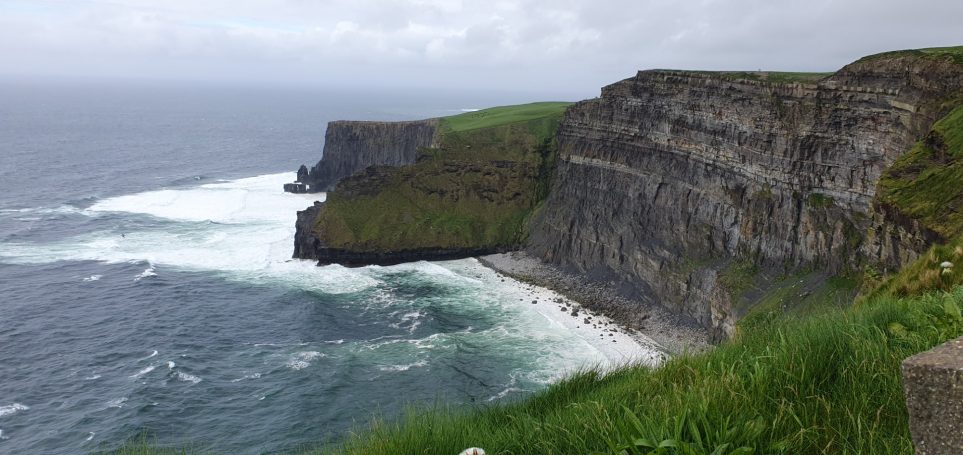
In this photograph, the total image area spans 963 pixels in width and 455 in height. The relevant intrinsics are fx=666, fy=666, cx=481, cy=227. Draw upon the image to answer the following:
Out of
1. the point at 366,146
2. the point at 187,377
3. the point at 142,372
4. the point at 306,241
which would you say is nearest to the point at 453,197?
the point at 306,241

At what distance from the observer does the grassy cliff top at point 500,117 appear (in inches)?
4158

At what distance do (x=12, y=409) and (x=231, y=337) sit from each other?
640 inches

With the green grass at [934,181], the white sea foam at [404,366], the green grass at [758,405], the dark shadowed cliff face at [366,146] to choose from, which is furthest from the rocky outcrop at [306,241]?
the green grass at [758,405]

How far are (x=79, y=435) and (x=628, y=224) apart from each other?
172 ft

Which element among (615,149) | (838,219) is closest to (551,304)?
(615,149)

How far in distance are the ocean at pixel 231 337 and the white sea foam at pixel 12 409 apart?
33 cm

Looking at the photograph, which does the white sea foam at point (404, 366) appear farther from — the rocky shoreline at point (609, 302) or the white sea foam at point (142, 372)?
the rocky shoreline at point (609, 302)

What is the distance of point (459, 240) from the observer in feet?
278

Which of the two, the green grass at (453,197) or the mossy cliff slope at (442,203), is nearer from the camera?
the mossy cliff slope at (442,203)

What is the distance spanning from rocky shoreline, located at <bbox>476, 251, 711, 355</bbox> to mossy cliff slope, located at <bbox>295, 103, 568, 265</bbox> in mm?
5409

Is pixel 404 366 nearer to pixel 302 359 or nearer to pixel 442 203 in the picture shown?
pixel 302 359

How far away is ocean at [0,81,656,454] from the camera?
42.3 metres

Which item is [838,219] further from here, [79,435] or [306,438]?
[79,435]

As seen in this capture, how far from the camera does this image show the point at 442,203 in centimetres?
8956
